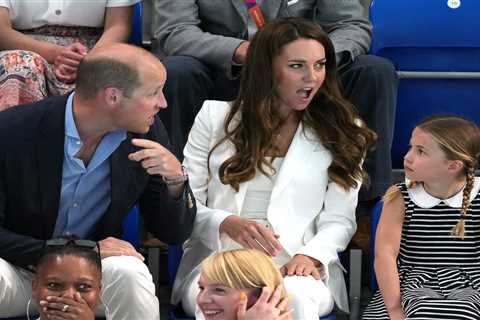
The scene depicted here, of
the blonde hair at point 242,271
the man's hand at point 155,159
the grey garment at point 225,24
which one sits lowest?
the blonde hair at point 242,271

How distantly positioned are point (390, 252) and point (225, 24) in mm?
1289

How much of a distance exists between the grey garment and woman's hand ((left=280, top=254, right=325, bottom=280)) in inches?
36.8

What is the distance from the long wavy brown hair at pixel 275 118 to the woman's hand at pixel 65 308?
0.87 metres

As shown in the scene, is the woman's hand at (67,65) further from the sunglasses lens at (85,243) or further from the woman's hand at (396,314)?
the woman's hand at (396,314)

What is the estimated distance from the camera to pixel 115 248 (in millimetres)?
3652

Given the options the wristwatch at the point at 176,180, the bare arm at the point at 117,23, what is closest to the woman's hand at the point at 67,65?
the bare arm at the point at 117,23

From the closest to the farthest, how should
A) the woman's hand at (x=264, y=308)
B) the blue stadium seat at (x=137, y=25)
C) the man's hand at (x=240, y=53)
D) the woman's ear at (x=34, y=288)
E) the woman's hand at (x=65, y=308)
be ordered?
1. the woman's hand at (x=264, y=308)
2. the woman's hand at (x=65, y=308)
3. the woman's ear at (x=34, y=288)
4. the man's hand at (x=240, y=53)
5. the blue stadium seat at (x=137, y=25)

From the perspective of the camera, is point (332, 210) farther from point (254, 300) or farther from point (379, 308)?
point (254, 300)

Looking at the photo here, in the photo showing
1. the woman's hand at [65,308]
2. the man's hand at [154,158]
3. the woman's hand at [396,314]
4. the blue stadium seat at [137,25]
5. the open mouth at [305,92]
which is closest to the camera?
the woman's hand at [65,308]

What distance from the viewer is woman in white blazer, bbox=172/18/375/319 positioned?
399 cm

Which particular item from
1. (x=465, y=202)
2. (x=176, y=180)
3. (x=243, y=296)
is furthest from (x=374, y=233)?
(x=243, y=296)

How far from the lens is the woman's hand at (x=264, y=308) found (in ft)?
9.88

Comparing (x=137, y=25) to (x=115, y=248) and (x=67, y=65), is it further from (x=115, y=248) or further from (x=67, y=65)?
(x=115, y=248)

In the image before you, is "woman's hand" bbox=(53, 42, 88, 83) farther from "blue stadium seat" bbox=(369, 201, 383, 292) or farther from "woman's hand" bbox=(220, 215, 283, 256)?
"blue stadium seat" bbox=(369, 201, 383, 292)
